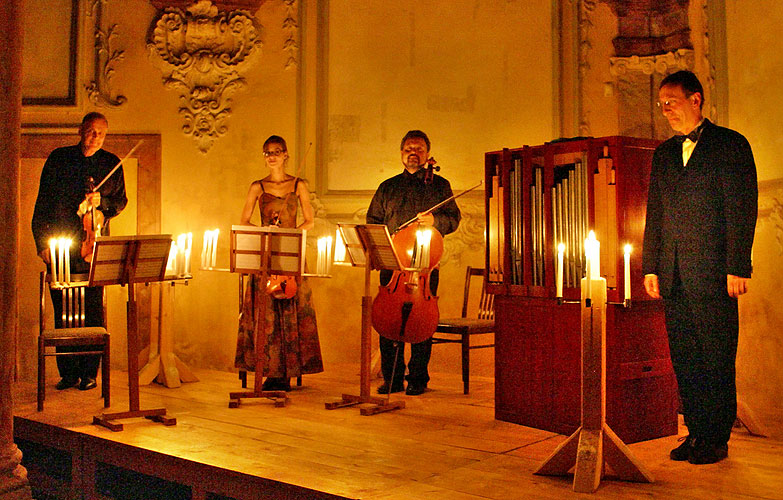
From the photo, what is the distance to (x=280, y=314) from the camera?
5.29m

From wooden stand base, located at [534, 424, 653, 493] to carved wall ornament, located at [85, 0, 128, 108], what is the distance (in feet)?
16.9

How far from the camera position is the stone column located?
3.24 metres

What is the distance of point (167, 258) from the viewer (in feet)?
14.6

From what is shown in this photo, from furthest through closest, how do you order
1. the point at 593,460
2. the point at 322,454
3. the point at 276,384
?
the point at 276,384 → the point at 322,454 → the point at 593,460

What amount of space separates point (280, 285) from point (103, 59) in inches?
121

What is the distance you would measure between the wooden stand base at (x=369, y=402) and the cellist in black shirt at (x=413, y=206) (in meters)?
0.43

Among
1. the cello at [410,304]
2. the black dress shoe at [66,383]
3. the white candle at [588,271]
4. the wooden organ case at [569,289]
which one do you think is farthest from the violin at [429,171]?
the black dress shoe at [66,383]

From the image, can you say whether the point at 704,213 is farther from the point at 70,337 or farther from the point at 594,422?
the point at 70,337

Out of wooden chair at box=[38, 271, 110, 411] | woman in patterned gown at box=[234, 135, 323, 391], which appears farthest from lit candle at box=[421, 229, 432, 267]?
wooden chair at box=[38, 271, 110, 411]

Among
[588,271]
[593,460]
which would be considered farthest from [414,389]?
[588,271]

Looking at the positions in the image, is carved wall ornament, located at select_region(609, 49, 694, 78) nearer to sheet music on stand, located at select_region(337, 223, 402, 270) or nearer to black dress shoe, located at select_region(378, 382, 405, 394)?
sheet music on stand, located at select_region(337, 223, 402, 270)

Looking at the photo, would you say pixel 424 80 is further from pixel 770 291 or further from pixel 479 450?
pixel 479 450

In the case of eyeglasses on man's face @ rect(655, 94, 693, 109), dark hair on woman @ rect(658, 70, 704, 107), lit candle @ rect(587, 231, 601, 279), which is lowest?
lit candle @ rect(587, 231, 601, 279)

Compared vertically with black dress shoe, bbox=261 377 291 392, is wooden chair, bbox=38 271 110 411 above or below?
above
